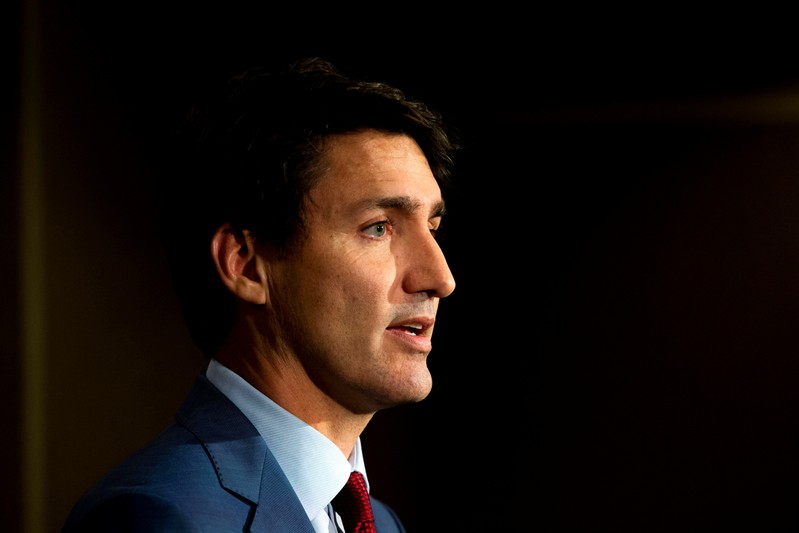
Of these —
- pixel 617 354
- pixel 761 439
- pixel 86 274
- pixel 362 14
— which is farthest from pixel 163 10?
pixel 761 439

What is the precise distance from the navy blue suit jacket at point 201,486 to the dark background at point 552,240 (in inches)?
31.8

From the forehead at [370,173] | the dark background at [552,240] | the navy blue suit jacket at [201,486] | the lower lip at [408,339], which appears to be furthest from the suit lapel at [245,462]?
the dark background at [552,240]

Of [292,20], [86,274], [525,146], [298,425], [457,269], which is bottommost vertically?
[298,425]

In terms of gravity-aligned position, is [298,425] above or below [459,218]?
below

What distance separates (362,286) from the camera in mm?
1315

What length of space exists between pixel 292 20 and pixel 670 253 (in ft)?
3.89

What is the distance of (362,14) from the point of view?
239 cm

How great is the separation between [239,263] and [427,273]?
12.0 inches

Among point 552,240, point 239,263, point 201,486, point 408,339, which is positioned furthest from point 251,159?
point 552,240

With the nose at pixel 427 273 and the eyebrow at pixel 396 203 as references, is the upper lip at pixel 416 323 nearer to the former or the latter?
the nose at pixel 427 273

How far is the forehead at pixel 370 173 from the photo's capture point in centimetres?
136

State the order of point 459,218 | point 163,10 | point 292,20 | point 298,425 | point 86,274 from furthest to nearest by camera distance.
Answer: point 459,218, point 292,20, point 163,10, point 86,274, point 298,425

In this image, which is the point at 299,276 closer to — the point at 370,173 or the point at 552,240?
the point at 370,173

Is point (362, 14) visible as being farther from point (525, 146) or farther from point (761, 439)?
point (761, 439)
